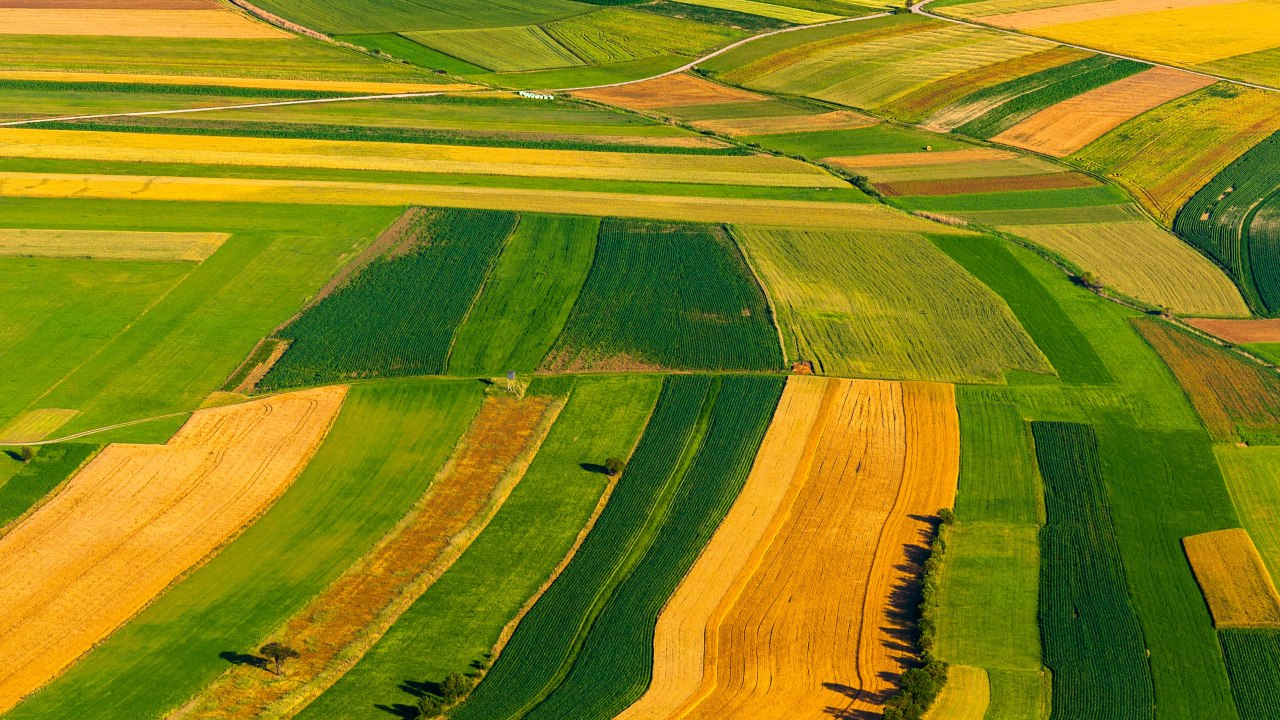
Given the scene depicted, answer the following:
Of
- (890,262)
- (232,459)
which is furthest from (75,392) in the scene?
(890,262)

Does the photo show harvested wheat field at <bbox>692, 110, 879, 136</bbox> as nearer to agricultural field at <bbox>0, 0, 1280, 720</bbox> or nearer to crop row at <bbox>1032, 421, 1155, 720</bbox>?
agricultural field at <bbox>0, 0, 1280, 720</bbox>

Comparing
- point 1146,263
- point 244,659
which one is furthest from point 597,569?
point 1146,263

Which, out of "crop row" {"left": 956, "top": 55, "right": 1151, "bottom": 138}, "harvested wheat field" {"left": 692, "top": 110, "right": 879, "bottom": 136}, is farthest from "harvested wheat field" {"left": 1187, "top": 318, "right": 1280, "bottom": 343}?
"harvested wheat field" {"left": 692, "top": 110, "right": 879, "bottom": 136}

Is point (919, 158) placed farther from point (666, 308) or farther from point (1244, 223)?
point (666, 308)

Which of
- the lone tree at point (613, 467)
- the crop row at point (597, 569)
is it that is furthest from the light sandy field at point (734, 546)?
the lone tree at point (613, 467)

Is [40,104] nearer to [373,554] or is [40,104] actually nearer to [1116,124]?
[373,554]
